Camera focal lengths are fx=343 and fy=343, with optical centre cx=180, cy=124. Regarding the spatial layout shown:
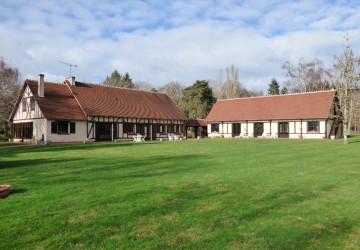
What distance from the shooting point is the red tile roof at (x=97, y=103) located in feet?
98.9

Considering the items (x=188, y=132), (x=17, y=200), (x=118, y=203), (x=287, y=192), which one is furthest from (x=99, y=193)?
(x=188, y=132)

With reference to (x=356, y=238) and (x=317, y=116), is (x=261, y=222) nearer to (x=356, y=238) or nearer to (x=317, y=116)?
(x=356, y=238)

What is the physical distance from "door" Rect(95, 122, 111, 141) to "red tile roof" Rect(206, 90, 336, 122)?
549 inches

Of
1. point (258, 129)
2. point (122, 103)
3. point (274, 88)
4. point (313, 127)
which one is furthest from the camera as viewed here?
point (274, 88)

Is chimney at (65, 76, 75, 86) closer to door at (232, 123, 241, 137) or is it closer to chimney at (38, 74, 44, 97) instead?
chimney at (38, 74, 44, 97)

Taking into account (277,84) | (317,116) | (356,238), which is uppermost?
(277,84)

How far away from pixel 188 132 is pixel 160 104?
547cm

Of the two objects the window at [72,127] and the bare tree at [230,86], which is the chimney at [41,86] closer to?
the window at [72,127]

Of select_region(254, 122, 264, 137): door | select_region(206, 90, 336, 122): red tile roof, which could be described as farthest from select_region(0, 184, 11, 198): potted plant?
select_region(254, 122, 264, 137): door

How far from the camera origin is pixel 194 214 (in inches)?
216

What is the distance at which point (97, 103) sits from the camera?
33.4 metres

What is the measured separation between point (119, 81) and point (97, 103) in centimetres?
3629

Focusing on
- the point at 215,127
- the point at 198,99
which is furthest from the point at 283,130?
the point at 198,99

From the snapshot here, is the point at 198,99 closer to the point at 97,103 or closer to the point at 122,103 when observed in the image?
the point at 122,103
